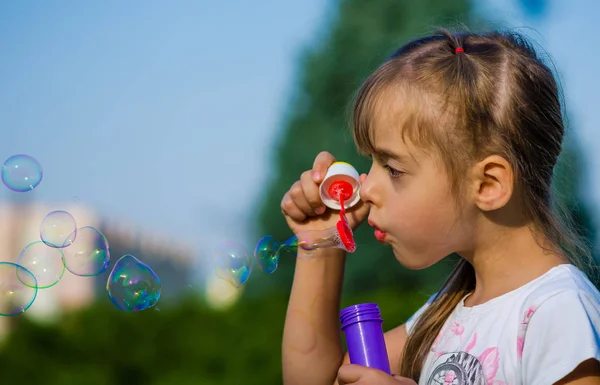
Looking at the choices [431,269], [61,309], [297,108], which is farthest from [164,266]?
[61,309]

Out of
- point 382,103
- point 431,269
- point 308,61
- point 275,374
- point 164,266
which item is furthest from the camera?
point 164,266

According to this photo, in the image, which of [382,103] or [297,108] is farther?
[297,108]

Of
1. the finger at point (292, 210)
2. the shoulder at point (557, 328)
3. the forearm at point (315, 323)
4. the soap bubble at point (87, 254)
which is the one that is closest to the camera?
the shoulder at point (557, 328)

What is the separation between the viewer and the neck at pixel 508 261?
1.87 metres

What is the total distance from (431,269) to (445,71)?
705 cm

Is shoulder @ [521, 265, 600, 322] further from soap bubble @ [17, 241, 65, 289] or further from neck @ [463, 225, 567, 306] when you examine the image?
soap bubble @ [17, 241, 65, 289]

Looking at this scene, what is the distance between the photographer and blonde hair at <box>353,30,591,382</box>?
1901 mm

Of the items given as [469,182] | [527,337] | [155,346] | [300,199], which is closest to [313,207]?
[300,199]

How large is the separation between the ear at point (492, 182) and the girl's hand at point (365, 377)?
0.47m

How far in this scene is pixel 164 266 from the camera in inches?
840

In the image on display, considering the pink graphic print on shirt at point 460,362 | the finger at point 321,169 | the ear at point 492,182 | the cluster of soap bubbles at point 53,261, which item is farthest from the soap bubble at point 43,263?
the ear at point 492,182

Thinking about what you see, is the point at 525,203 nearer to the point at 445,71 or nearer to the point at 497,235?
the point at 497,235

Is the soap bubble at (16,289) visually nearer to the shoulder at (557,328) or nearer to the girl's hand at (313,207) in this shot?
the girl's hand at (313,207)

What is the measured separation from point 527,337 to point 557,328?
0.07 m
